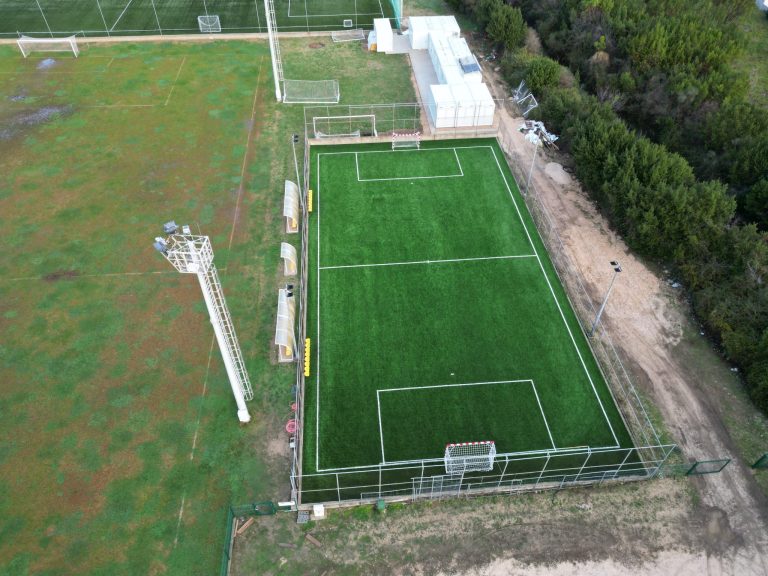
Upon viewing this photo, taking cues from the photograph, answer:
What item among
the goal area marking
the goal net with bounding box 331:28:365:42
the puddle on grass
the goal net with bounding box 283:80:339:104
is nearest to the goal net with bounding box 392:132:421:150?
the goal area marking

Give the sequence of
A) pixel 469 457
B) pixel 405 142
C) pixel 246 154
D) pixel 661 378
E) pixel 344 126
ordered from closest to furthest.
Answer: pixel 469 457, pixel 661 378, pixel 246 154, pixel 405 142, pixel 344 126

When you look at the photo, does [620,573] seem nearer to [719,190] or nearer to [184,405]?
[184,405]

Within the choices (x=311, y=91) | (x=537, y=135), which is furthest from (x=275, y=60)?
(x=537, y=135)

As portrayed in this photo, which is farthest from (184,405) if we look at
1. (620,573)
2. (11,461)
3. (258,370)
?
(620,573)

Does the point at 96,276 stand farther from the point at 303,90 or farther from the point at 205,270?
the point at 303,90

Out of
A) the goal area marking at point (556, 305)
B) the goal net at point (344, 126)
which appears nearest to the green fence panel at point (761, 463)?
the goal area marking at point (556, 305)

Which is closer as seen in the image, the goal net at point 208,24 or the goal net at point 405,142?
the goal net at point 405,142

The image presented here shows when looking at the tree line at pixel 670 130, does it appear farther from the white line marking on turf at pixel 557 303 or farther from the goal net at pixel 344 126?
the goal net at pixel 344 126
